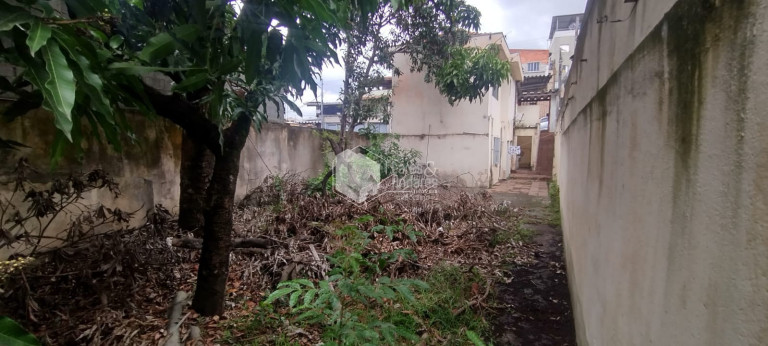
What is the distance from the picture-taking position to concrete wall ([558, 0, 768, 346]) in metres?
0.61

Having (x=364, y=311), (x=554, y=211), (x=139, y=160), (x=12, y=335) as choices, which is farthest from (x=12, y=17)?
(x=554, y=211)

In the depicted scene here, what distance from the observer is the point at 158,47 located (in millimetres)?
1449

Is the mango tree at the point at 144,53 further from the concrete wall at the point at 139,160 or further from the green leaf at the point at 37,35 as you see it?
the concrete wall at the point at 139,160

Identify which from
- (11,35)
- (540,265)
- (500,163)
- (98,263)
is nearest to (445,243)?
(540,265)

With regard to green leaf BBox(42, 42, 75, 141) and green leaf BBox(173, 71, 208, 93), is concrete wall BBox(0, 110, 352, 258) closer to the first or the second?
green leaf BBox(173, 71, 208, 93)

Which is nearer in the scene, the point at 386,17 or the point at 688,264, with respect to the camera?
the point at 688,264

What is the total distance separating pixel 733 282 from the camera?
651 mm

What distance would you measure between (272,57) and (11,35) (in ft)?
2.72

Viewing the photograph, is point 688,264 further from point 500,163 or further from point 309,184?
point 500,163

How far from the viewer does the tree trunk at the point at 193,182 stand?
3869mm

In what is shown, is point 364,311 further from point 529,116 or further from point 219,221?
point 529,116

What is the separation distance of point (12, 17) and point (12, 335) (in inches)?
37.6

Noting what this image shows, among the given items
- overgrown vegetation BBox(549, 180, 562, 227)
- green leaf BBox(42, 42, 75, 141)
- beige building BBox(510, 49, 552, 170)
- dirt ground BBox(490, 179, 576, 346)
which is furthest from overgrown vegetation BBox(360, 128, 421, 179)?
beige building BBox(510, 49, 552, 170)

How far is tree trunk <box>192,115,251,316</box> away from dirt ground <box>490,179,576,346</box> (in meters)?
2.28
